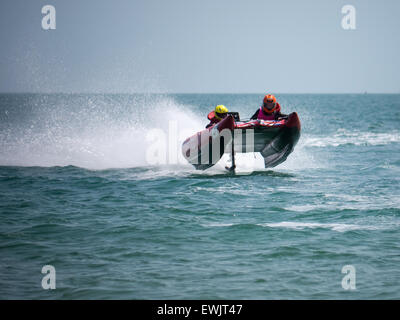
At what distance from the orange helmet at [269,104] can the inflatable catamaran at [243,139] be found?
337 mm

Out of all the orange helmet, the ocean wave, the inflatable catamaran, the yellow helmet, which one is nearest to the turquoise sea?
the ocean wave

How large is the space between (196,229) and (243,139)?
586cm

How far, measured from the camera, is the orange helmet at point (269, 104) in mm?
13945

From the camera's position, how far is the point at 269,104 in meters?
14.0

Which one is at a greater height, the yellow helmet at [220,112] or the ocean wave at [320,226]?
the yellow helmet at [220,112]

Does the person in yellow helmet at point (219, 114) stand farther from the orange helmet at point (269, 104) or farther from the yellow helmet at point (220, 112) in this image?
the orange helmet at point (269, 104)

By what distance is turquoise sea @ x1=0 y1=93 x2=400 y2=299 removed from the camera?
6730mm

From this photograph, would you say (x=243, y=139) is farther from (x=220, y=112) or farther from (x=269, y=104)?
(x=269, y=104)

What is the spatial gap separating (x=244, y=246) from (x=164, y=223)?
6.06 ft

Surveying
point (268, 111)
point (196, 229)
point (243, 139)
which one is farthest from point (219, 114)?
point (196, 229)

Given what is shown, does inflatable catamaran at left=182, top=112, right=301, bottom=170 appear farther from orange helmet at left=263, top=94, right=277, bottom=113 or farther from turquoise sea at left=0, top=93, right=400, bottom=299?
turquoise sea at left=0, top=93, right=400, bottom=299

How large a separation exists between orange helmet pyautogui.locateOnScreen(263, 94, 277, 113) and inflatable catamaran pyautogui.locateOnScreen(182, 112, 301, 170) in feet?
1.11

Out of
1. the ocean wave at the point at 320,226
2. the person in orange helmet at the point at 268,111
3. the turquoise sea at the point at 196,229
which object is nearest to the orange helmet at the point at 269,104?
the person in orange helmet at the point at 268,111
